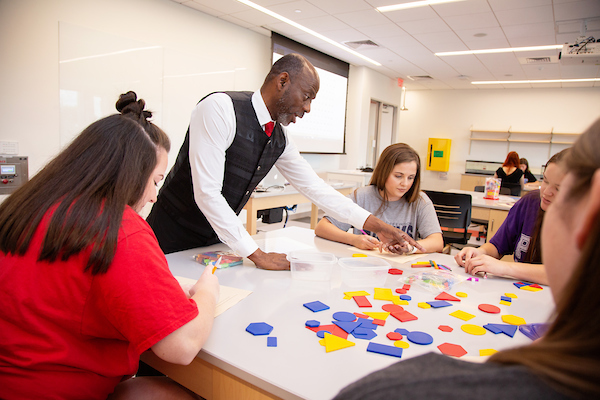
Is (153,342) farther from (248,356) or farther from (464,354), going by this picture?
(464,354)

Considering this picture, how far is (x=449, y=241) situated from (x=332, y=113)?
3.32 meters

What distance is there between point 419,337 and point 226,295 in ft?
1.82

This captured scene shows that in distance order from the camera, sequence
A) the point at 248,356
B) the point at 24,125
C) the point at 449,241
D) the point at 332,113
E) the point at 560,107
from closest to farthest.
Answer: the point at 248,356 < the point at 24,125 < the point at 449,241 < the point at 332,113 < the point at 560,107

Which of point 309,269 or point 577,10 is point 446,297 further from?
point 577,10

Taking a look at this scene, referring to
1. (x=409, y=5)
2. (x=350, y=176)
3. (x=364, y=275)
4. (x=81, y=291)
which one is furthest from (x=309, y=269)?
(x=350, y=176)

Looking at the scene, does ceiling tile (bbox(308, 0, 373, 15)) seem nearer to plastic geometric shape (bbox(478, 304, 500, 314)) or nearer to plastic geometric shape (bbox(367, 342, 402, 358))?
plastic geometric shape (bbox(478, 304, 500, 314))

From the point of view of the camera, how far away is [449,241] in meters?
3.77

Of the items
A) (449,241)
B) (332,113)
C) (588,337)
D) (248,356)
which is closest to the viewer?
(588,337)

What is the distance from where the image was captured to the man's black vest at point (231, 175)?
166 centimetres

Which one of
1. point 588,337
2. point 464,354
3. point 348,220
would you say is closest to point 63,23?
point 348,220

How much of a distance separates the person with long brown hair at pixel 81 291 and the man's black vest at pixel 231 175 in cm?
80

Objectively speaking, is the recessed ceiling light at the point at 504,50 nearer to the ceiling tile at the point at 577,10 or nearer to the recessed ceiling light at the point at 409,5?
the ceiling tile at the point at 577,10

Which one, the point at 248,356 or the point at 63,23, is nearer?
the point at 248,356

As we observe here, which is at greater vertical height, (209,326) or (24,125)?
(24,125)
